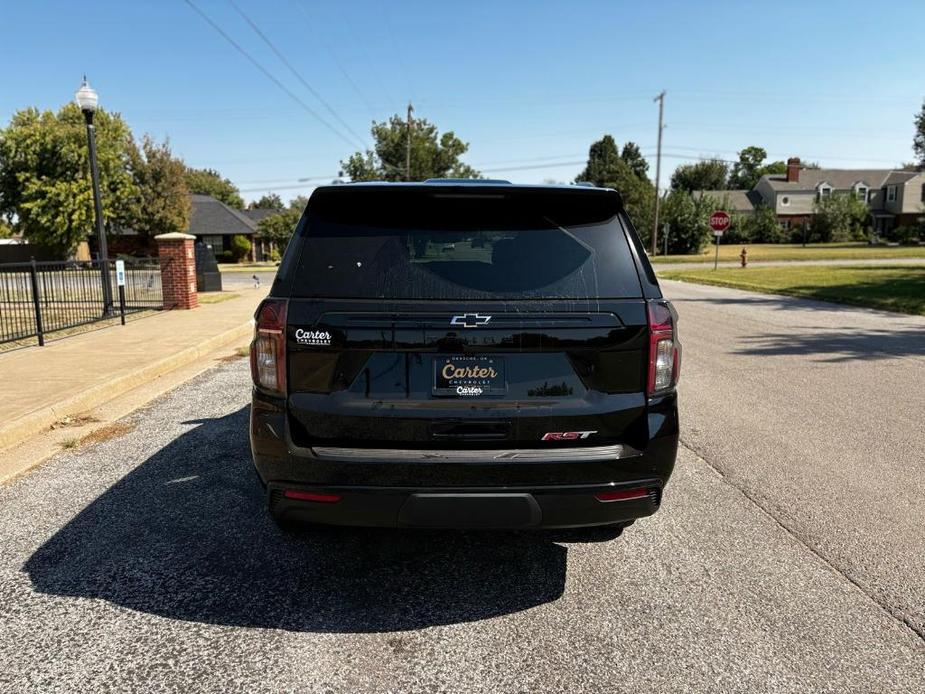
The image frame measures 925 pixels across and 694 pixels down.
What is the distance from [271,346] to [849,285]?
931 inches

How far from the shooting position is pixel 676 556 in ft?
12.6

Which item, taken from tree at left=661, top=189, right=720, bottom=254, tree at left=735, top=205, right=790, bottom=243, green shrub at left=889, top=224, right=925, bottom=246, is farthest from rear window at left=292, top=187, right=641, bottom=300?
tree at left=735, top=205, right=790, bottom=243

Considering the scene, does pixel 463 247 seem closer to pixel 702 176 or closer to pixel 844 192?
pixel 844 192

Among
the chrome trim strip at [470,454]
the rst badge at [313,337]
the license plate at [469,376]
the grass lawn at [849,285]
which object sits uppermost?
the rst badge at [313,337]

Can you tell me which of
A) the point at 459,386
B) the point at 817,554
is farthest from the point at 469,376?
the point at 817,554

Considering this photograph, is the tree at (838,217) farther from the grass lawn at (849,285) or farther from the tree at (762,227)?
the grass lawn at (849,285)

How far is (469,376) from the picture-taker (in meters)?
3.05

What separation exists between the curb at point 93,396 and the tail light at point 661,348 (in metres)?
5.40

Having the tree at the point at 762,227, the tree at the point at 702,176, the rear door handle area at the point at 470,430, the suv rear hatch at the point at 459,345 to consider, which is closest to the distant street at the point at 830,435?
the suv rear hatch at the point at 459,345

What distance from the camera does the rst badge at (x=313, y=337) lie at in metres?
3.04


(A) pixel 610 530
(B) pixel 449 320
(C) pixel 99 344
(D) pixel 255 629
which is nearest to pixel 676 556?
(A) pixel 610 530

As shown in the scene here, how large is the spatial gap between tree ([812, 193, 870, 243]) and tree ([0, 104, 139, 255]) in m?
65.1

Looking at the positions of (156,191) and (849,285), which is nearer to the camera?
(849,285)

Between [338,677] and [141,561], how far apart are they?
162 cm
